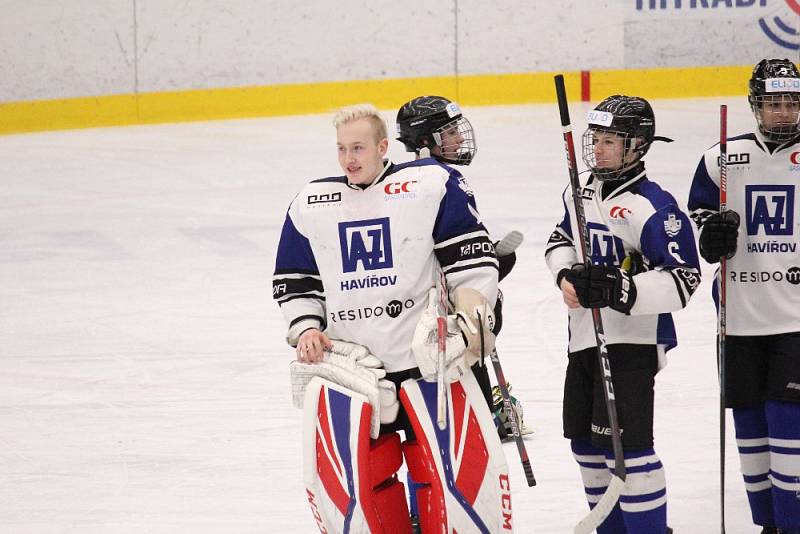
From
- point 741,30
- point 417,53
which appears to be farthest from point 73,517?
→ point 741,30

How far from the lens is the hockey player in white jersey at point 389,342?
2.77 metres

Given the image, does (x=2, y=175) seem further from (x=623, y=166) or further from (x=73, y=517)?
(x=623, y=166)

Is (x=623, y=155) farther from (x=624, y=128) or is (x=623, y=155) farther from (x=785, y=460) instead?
(x=785, y=460)

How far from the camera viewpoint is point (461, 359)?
109 inches

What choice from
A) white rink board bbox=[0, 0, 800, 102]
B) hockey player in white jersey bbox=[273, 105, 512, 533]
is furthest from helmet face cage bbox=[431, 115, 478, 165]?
white rink board bbox=[0, 0, 800, 102]

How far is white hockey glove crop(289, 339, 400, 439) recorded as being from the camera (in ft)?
9.19

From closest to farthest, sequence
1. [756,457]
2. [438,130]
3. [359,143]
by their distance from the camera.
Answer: [359,143] < [756,457] < [438,130]

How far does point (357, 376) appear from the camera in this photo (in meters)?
2.81

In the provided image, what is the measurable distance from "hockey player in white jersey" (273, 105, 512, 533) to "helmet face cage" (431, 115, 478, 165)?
1.69 ft

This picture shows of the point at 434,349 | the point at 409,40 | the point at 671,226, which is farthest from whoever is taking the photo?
the point at 409,40

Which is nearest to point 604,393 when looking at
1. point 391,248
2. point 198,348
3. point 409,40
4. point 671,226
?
point 671,226

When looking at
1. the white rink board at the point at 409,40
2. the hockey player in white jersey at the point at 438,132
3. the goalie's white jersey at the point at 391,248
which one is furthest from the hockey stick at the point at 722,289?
the white rink board at the point at 409,40

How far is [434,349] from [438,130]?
2.85 feet

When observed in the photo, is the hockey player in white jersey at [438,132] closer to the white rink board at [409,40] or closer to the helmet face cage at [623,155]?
the helmet face cage at [623,155]
